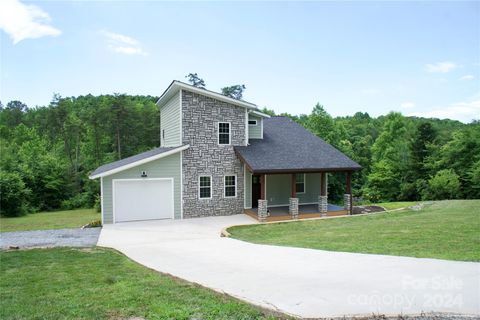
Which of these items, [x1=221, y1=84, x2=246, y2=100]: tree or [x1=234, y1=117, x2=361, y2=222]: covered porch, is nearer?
[x1=234, y1=117, x2=361, y2=222]: covered porch

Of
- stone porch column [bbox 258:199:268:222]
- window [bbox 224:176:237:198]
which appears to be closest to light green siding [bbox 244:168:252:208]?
window [bbox 224:176:237:198]

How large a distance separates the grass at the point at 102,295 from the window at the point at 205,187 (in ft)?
26.7

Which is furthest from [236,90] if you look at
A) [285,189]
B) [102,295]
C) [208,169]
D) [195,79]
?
[102,295]

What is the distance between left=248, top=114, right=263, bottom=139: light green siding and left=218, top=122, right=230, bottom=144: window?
201cm

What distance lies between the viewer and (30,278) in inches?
251

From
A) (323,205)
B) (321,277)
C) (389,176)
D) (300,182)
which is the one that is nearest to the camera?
(321,277)

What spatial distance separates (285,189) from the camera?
18.2 metres

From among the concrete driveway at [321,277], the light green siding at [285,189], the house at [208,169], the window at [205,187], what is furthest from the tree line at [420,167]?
the concrete driveway at [321,277]

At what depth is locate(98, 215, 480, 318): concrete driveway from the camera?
4688 mm

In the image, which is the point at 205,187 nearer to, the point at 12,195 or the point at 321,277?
the point at 321,277

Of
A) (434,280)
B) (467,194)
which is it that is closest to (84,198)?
(434,280)

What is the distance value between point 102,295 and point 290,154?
507 inches

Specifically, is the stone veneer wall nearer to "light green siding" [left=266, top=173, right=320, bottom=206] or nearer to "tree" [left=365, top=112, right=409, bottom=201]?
"light green siding" [left=266, top=173, right=320, bottom=206]

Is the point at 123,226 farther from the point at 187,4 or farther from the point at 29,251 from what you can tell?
the point at 187,4
